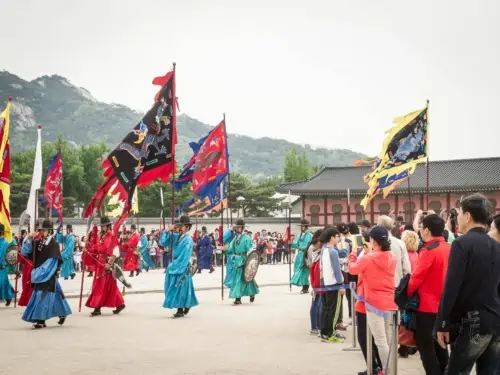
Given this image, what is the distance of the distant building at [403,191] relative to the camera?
53.3 m

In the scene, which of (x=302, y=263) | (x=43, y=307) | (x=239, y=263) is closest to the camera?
(x=43, y=307)

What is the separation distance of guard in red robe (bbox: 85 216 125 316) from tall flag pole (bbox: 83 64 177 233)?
72 cm

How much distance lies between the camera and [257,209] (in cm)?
6794

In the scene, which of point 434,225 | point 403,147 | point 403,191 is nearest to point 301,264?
point 403,147

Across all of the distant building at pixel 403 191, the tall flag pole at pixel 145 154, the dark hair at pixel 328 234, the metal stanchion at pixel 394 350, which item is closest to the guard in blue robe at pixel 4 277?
the tall flag pole at pixel 145 154

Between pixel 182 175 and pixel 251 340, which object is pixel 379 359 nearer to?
pixel 251 340

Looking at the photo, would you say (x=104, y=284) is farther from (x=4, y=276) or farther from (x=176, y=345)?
(x=176, y=345)

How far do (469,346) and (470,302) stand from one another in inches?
12.6

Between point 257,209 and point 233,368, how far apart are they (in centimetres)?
5963

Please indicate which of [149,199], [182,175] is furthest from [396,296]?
[149,199]

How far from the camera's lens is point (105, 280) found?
1396 cm

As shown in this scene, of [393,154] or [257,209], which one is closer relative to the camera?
[393,154]

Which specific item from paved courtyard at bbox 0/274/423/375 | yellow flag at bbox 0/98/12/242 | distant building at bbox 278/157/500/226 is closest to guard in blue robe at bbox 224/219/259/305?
paved courtyard at bbox 0/274/423/375

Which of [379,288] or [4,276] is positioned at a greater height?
[379,288]
